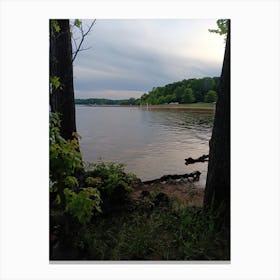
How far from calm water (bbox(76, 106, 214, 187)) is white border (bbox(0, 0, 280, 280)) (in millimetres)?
557

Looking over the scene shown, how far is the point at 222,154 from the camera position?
238 centimetres

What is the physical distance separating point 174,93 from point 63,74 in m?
1.01

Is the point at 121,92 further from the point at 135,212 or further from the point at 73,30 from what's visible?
the point at 135,212

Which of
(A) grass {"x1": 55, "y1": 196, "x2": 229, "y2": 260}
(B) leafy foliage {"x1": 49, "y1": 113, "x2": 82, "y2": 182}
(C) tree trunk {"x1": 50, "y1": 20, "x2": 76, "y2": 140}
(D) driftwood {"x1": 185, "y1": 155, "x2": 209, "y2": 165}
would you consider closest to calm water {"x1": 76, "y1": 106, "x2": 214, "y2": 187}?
(D) driftwood {"x1": 185, "y1": 155, "x2": 209, "y2": 165}

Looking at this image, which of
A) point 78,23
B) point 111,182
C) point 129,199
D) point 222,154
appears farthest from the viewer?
point 129,199

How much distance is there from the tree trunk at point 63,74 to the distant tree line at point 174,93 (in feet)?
0.84

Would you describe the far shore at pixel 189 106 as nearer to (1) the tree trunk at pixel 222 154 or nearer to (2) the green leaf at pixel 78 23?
(1) the tree trunk at pixel 222 154

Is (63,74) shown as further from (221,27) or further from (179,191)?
(179,191)

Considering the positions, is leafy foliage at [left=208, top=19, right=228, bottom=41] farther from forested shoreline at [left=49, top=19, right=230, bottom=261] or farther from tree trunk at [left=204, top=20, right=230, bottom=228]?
tree trunk at [left=204, top=20, right=230, bottom=228]

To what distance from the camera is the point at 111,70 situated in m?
2.43

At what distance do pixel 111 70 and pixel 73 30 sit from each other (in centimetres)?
47

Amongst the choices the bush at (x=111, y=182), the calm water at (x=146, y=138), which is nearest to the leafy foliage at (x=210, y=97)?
the calm water at (x=146, y=138)
